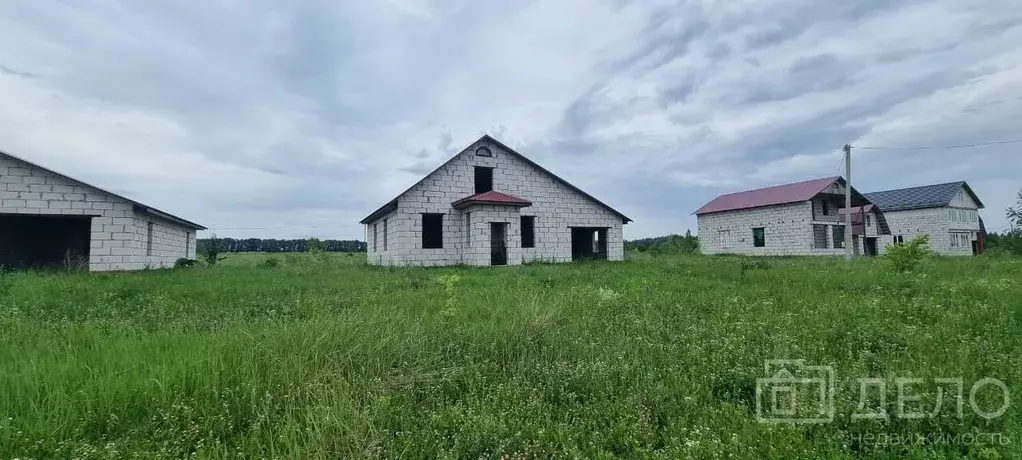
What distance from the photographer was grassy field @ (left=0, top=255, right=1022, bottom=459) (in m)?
2.85

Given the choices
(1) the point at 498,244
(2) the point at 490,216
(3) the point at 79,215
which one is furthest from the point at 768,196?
(3) the point at 79,215

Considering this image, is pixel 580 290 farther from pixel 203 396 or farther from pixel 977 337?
pixel 203 396

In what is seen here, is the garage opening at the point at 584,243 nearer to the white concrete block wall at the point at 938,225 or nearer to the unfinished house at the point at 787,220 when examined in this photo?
the unfinished house at the point at 787,220

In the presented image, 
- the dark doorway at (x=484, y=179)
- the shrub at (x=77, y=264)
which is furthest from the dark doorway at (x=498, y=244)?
the shrub at (x=77, y=264)

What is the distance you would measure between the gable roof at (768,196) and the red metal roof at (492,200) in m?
21.6

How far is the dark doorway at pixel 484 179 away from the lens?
20797 mm

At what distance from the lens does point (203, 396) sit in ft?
11.0

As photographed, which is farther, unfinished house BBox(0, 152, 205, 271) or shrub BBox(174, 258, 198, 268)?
shrub BBox(174, 258, 198, 268)

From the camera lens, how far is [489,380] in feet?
13.2

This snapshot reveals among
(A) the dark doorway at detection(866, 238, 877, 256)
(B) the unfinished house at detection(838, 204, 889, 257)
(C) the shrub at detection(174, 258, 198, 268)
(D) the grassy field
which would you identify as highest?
(B) the unfinished house at detection(838, 204, 889, 257)

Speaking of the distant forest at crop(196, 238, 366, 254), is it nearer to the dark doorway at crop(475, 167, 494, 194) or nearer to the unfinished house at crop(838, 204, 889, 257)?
the dark doorway at crop(475, 167, 494, 194)

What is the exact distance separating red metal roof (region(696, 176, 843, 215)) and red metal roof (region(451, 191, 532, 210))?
21588 mm

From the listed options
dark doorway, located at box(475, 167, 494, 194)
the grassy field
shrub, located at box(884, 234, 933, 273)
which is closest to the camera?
the grassy field

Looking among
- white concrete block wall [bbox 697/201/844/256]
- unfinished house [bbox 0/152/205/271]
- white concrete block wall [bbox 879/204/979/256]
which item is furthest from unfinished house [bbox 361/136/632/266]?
white concrete block wall [bbox 879/204/979/256]
